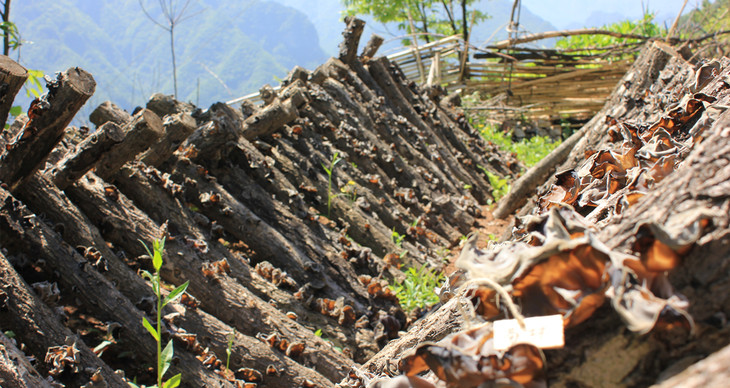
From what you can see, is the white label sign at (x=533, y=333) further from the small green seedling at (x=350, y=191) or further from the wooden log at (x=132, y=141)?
the small green seedling at (x=350, y=191)

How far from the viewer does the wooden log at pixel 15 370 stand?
1.49 meters

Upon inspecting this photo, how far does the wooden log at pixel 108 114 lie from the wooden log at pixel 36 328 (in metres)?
1.42

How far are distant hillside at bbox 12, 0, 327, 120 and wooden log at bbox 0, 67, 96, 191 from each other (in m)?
3.24

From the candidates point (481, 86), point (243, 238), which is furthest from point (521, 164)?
point (243, 238)

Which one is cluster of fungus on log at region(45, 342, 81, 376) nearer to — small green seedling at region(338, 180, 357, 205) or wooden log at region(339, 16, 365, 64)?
small green seedling at region(338, 180, 357, 205)

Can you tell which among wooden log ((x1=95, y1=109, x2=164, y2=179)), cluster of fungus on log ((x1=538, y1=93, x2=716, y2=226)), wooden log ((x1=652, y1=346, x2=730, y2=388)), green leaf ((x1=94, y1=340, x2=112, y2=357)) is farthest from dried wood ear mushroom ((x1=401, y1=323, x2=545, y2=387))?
wooden log ((x1=95, y1=109, x2=164, y2=179))

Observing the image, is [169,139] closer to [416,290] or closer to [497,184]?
[416,290]

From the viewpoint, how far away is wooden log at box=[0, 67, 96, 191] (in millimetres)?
2072

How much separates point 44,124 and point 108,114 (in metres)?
1.04

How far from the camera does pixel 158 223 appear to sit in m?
2.71

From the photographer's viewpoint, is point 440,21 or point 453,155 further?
point 440,21

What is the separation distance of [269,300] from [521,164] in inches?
213

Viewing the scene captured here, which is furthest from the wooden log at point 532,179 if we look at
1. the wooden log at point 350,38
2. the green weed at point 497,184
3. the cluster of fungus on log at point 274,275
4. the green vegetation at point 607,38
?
the green vegetation at point 607,38

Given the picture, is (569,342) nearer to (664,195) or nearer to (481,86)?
(664,195)
